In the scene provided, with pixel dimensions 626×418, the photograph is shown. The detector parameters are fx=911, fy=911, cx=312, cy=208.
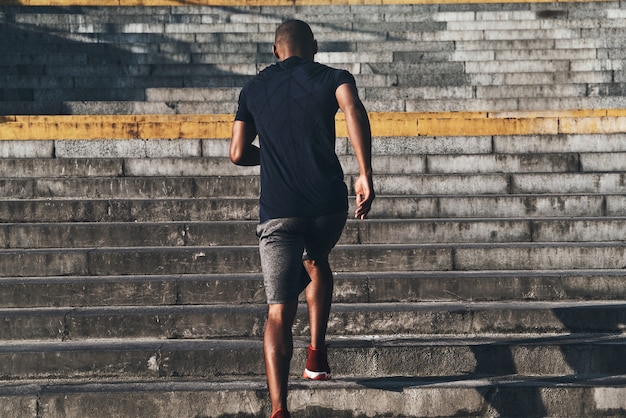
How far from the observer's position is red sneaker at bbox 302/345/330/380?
4102mm

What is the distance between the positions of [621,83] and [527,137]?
3676 millimetres

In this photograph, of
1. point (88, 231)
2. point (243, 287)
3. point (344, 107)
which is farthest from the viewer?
point (88, 231)

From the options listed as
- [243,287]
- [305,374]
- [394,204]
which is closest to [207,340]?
[243,287]

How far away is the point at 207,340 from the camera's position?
4.89 metres

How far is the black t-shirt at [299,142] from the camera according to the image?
3.68m

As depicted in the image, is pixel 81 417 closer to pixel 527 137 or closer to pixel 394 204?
pixel 394 204

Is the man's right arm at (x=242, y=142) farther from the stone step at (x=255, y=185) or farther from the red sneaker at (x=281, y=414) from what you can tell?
the stone step at (x=255, y=185)

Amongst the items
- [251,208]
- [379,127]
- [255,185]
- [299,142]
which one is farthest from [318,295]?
[379,127]

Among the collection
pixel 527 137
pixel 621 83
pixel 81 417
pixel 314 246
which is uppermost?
pixel 621 83

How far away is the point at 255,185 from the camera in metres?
7.02

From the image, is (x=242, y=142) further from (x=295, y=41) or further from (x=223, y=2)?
(x=223, y=2)

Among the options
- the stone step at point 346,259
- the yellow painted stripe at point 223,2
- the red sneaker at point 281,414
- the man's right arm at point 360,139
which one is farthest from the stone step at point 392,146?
the yellow painted stripe at point 223,2

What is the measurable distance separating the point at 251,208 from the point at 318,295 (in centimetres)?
279

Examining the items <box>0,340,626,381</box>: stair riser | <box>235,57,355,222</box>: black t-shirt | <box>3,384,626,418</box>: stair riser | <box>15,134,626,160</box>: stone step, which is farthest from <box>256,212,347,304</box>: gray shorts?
<box>15,134,626,160</box>: stone step
